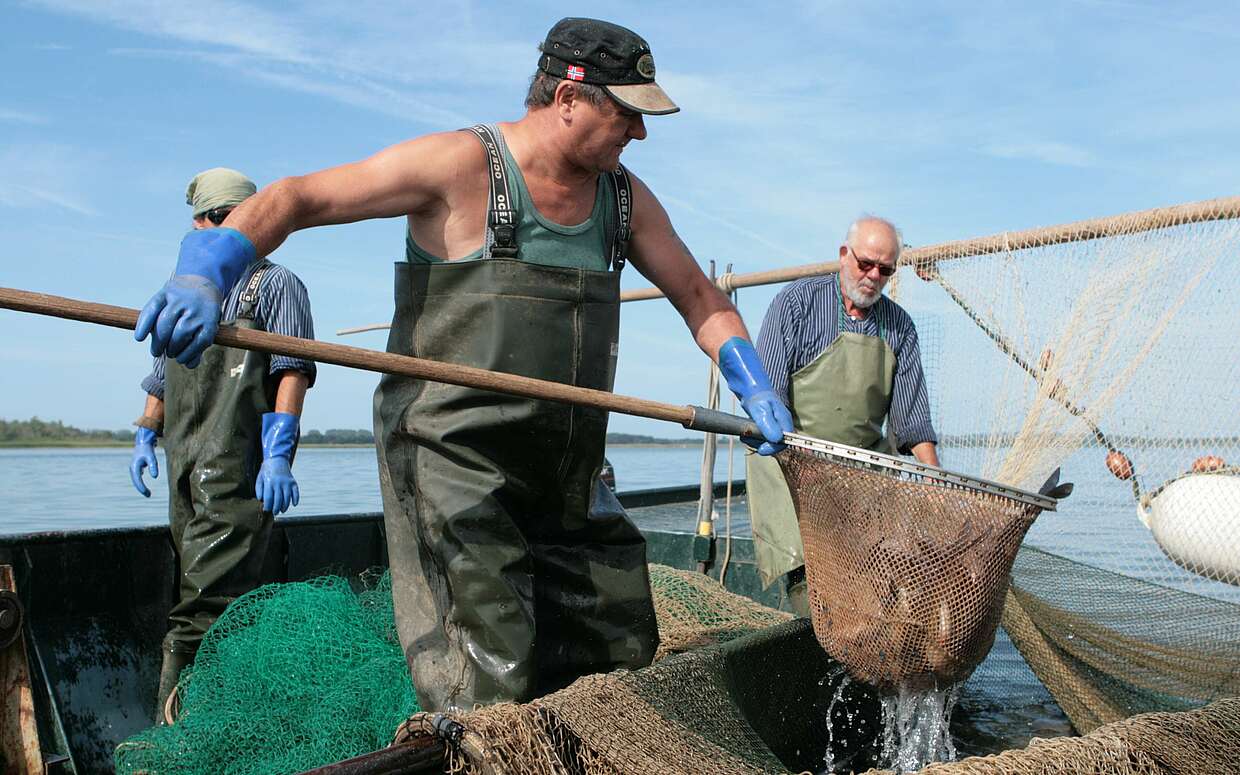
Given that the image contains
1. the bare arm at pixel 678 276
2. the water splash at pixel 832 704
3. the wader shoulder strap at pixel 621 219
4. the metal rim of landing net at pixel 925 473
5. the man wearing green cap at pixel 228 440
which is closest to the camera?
the metal rim of landing net at pixel 925 473

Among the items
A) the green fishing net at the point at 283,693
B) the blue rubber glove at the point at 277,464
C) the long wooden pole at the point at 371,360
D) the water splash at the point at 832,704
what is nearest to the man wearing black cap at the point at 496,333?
the long wooden pole at the point at 371,360

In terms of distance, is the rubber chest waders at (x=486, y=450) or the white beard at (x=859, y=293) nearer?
the rubber chest waders at (x=486, y=450)

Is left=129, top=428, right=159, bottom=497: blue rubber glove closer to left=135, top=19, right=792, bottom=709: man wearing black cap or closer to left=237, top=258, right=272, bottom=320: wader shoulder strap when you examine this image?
left=237, top=258, right=272, bottom=320: wader shoulder strap

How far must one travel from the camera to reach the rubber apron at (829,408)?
14.4 ft

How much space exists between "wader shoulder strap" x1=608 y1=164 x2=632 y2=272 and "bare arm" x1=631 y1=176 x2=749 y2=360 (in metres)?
0.04

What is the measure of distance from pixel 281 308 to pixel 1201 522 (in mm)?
3644

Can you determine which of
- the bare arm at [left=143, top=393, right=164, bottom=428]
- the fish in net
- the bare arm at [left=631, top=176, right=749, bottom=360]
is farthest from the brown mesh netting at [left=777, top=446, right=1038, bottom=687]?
the bare arm at [left=143, top=393, right=164, bottom=428]

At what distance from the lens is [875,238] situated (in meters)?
4.38

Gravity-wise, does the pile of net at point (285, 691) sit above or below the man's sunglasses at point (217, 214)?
below

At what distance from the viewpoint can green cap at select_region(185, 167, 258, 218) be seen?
402cm

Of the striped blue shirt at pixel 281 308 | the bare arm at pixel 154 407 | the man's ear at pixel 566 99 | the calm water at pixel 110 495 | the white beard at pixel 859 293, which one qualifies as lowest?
the calm water at pixel 110 495

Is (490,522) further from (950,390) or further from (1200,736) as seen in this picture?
(950,390)

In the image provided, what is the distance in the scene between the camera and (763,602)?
553 cm

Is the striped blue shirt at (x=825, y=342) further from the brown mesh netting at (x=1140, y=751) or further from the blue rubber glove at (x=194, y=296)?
the blue rubber glove at (x=194, y=296)
